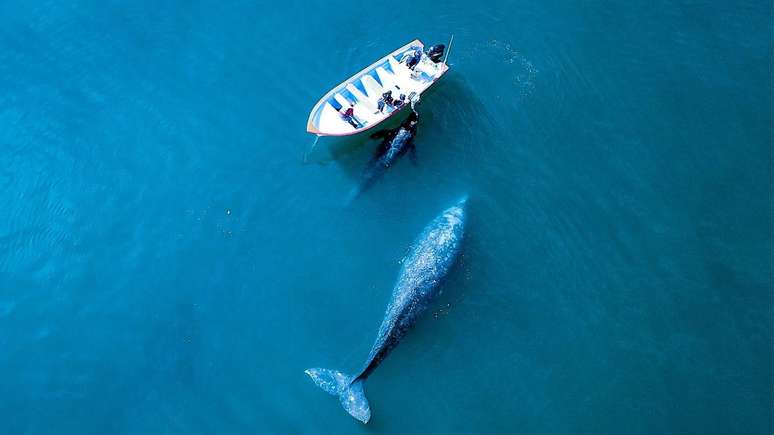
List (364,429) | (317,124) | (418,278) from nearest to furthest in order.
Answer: (364,429), (418,278), (317,124)

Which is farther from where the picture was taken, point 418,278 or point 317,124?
point 317,124

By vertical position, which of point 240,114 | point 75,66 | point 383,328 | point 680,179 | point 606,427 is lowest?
point 606,427

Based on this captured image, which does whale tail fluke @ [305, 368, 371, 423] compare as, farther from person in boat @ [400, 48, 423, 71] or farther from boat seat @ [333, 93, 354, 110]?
person in boat @ [400, 48, 423, 71]

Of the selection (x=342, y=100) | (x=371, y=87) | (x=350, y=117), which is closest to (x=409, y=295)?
(x=350, y=117)

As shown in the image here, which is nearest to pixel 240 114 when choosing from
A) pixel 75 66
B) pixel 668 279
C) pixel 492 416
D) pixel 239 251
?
pixel 239 251

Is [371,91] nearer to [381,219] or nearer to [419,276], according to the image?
[381,219]

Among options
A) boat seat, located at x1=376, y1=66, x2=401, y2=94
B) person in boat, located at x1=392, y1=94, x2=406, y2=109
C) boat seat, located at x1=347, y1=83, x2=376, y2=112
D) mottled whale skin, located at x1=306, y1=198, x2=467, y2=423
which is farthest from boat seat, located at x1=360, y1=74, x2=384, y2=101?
mottled whale skin, located at x1=306, y1=198, x2=467, y2=423

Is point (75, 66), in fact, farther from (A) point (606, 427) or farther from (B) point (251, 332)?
(A) point (606, 427)
